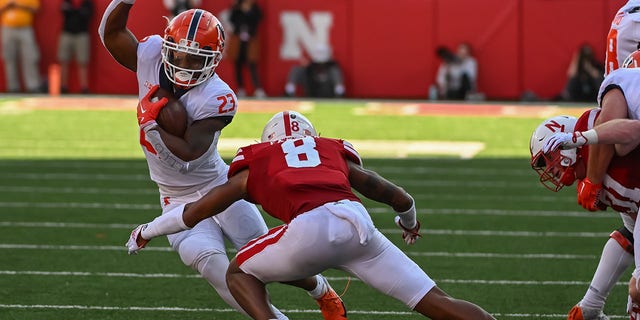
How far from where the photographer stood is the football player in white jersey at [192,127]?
18.0ft

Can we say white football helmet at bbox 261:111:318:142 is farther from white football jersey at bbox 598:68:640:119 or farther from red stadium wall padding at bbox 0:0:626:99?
red stadium wall padding at bbox 0:0:626:99

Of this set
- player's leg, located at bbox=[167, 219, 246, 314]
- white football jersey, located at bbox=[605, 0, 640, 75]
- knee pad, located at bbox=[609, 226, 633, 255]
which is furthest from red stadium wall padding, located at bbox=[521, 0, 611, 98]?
player's leg, located at bbox=[167, 219, 246, 314]

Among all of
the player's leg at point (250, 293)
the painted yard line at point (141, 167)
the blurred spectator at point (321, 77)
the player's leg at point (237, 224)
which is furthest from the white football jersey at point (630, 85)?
the blurred spectator at point (321, 77)

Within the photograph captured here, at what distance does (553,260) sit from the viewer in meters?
8.02

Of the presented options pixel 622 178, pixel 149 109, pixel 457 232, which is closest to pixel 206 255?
pixel 149 109

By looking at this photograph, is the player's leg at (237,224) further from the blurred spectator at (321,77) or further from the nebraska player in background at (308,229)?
the blurred spectator at (321,77)

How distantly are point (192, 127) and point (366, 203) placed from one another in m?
5.03

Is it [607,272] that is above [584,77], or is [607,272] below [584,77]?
above

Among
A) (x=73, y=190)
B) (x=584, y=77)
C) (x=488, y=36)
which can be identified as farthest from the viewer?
(x=488, y=36)

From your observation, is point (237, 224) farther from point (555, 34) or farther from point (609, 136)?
point (555, 34)

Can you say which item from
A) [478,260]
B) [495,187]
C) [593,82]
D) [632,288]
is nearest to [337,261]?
[632,288]

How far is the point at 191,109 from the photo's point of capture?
18.3 feet

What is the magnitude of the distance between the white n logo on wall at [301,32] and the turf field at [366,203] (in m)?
3.52

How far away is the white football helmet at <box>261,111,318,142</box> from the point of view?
522 centimetres
